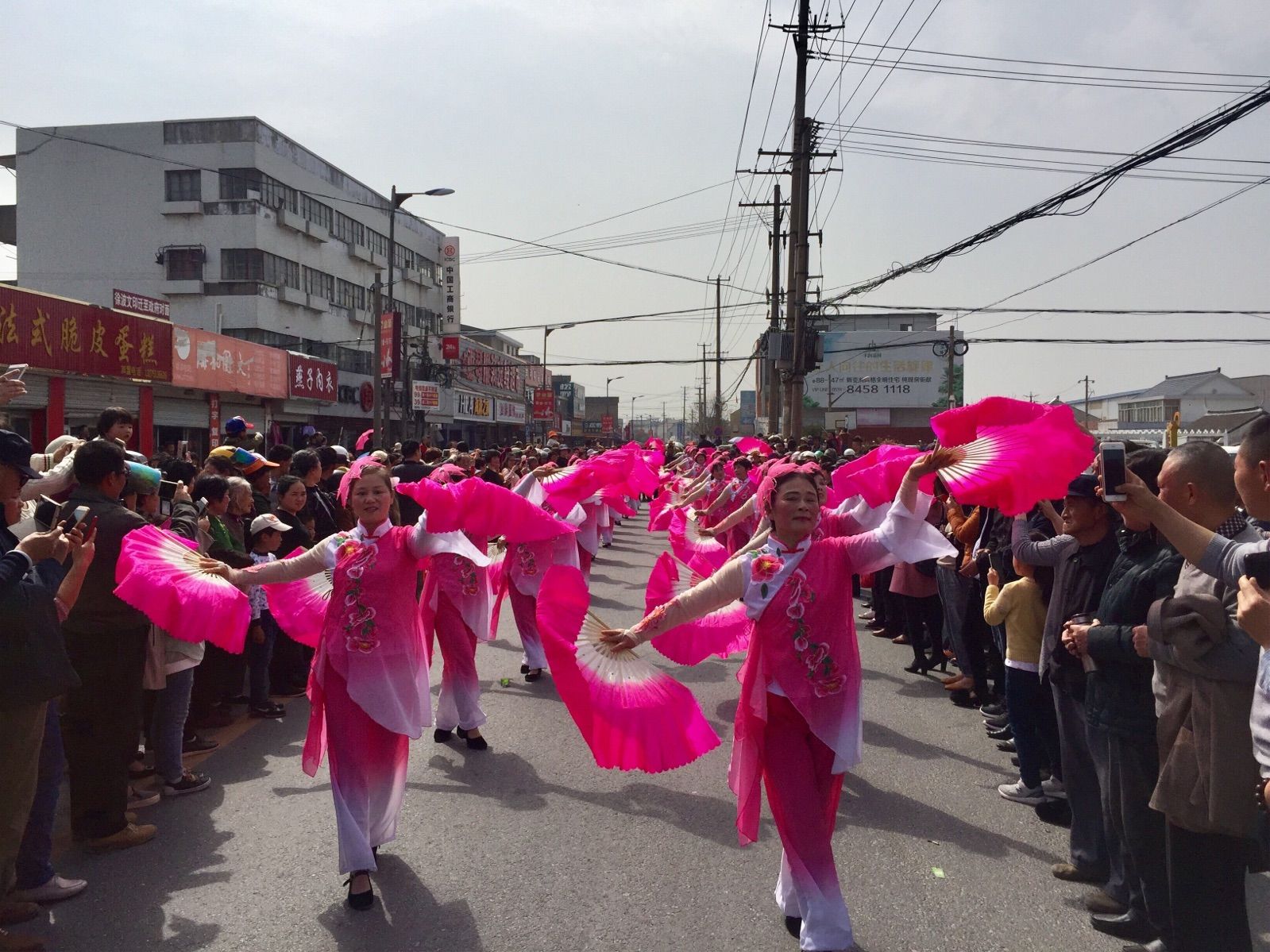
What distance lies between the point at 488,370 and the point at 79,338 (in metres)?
42.4

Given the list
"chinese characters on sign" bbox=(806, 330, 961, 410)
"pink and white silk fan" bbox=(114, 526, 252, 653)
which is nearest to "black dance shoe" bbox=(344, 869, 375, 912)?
"pink and white silk fan" bbox=(114, 526, 252, 653)

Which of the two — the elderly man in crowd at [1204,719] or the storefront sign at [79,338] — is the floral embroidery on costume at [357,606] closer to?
the elderly man in crowd at [1204,719]

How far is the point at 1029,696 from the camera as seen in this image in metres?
4.97

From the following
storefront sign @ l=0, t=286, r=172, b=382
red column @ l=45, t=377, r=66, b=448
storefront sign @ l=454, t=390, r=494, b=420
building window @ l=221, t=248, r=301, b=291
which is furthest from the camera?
storefront sign @ l=454, t=390, r=494, b=420

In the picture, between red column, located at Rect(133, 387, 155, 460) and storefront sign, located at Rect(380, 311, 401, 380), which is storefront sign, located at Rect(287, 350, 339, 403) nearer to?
storefront sign, located at Rect(380, 311, 401, 380)

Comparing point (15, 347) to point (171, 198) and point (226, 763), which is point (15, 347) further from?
point (171, 198)

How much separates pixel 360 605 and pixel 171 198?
127ft

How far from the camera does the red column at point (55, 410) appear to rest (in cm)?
1661

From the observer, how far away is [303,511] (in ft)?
24.3

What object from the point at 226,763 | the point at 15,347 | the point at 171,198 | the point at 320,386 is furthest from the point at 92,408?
the point at 171,198

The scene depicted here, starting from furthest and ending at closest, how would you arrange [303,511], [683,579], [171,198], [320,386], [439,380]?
[439,380], [171,198], [320,386], [303,511], [683,579]

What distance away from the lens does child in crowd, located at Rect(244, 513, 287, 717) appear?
629 centimetres

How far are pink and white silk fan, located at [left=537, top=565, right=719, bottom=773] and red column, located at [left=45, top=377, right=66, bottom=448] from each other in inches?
644

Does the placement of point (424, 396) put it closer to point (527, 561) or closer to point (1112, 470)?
point (527, 561)
